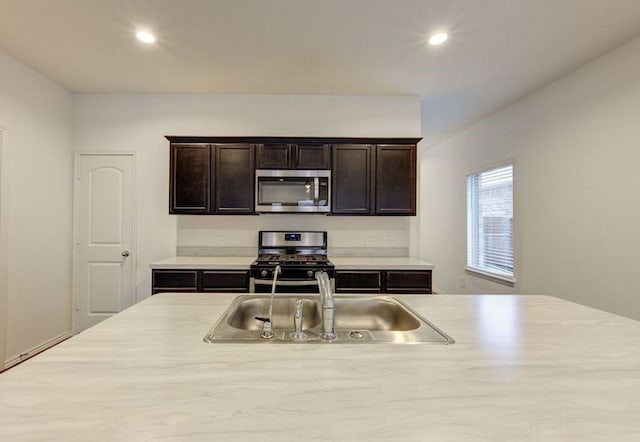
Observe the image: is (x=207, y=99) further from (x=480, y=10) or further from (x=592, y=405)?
(x=592, y=405)

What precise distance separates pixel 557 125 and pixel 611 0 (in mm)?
1307

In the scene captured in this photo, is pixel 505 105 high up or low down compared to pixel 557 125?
up

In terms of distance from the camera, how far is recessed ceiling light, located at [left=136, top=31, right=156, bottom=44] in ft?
7.84

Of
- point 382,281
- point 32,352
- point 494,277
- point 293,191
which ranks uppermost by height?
point 293,191

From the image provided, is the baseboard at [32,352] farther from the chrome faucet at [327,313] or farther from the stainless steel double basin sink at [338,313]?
the chrome faucet at [327,313]

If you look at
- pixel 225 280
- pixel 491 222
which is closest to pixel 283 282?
pixel 225 280

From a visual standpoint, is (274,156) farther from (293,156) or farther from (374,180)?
(374,180)

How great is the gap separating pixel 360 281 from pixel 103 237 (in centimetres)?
289

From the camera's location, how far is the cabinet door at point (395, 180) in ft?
10.9

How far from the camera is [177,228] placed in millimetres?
3512

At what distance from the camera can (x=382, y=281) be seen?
9.92 ft

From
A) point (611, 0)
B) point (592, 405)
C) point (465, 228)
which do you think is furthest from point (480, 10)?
point (465, 228)

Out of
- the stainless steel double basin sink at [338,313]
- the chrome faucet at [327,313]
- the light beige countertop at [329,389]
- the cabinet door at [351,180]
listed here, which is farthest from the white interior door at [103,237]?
the chrome faucet at [327,313]

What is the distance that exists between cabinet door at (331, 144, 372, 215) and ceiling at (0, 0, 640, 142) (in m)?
0.71
